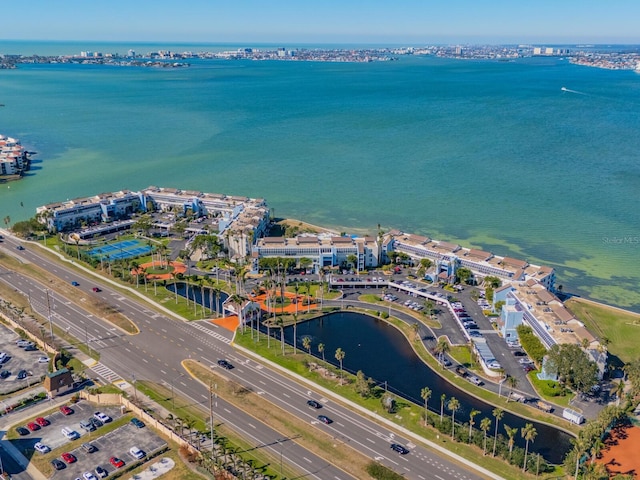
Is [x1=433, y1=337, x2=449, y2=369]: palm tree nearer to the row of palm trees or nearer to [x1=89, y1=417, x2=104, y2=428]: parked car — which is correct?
the row of palm trees

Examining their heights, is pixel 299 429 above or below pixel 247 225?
below

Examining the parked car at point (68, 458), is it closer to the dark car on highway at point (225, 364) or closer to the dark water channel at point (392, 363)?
the dark car on highway at point (225, 364)

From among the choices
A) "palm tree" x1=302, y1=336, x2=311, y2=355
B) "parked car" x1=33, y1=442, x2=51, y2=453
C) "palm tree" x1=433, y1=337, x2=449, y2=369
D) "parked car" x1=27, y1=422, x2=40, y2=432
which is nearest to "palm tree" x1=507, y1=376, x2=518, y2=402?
"palm tree" x1=433, y1=337, x2=449, y2=369

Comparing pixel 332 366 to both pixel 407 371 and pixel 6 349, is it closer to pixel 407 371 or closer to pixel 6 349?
pixel 407 371

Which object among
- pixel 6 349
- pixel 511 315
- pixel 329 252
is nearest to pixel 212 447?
pixel 6 349

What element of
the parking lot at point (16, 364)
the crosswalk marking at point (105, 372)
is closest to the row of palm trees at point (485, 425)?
the crosswalk marking at point (105, 372)

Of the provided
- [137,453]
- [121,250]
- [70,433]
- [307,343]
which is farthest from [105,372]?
[121,250]
